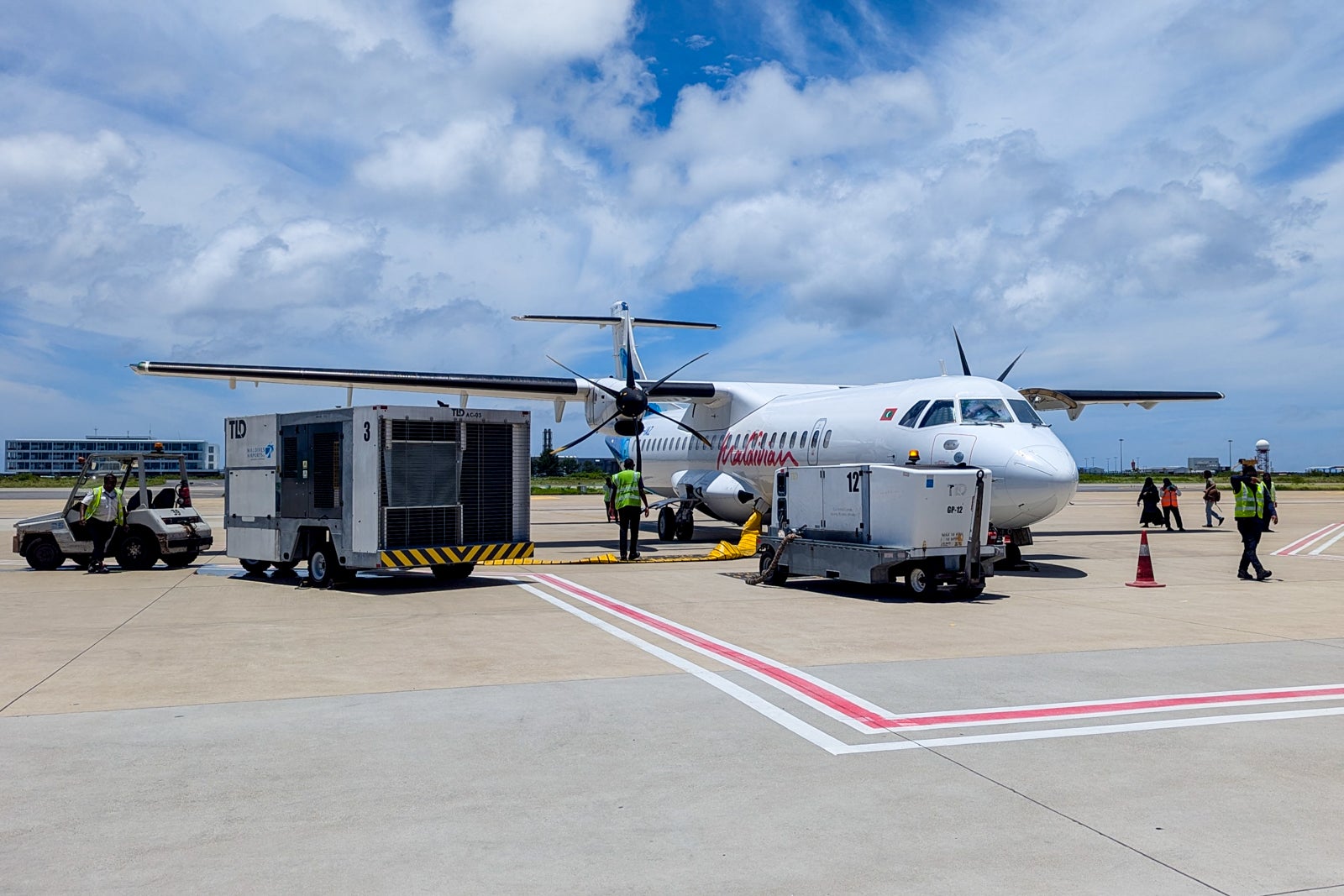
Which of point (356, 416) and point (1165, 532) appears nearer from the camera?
point (356, 416)

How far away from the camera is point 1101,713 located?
21.4 ft

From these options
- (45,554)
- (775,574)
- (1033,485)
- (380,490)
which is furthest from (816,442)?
(45,554)

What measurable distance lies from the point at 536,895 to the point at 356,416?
11.1m

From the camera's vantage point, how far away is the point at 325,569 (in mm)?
14633

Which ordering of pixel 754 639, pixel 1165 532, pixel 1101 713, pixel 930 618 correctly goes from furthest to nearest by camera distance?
pixel 1165 532
pixel 930 618
pixel 754 639
pixel 1101 713

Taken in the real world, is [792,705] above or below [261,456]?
below

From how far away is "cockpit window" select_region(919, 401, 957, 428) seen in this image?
16125mm

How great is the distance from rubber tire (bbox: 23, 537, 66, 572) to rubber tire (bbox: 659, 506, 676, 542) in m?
12.1

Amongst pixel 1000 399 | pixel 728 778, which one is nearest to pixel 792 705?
pixel 728 778

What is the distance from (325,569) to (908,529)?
791cm

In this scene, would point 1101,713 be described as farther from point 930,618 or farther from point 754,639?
point 930,618

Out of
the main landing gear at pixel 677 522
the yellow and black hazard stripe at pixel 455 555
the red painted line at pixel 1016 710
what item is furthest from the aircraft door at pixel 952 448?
the main landing gear at pixel 677 522

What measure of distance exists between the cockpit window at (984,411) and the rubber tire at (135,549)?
1290cm

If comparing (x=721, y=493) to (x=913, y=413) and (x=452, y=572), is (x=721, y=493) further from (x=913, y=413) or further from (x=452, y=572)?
(x=452, y=572)
